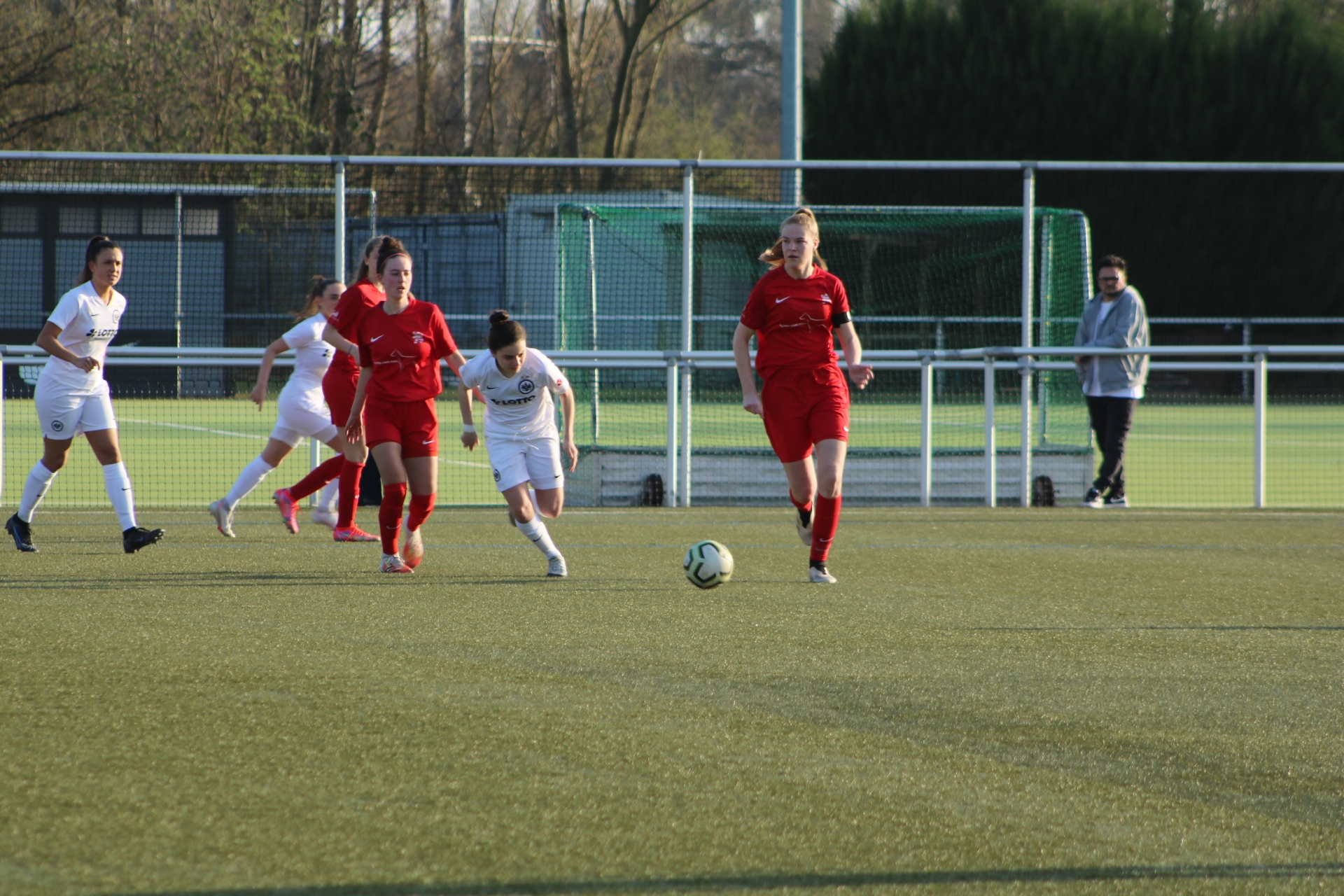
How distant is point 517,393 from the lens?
24.7 ft

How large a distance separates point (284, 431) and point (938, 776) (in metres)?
6.48

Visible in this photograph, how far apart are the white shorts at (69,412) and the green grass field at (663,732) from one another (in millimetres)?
812

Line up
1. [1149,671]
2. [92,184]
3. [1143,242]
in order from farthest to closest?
[1143,242] < [92,184] < [1149,671]

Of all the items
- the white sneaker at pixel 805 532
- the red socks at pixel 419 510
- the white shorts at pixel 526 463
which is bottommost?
the white sneaker at pixel 805 532

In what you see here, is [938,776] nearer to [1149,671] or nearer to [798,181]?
[1149,671]

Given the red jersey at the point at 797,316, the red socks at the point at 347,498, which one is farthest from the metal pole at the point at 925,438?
the red socks at the point at 347,498

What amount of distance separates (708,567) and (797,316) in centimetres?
→ 137

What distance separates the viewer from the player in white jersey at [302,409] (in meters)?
9.13

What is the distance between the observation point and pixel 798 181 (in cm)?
1312

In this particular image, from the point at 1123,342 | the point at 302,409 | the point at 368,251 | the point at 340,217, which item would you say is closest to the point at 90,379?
the point at 302,409

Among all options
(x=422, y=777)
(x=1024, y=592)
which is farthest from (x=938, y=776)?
(x=1024, y=592)

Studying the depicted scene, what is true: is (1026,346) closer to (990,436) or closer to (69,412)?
(990,436)

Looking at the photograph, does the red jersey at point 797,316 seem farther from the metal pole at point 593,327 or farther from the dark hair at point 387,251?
the metal pole at point 593,327

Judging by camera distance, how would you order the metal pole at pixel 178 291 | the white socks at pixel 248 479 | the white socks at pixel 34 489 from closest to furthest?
the white socks at pixel 34 489, the white socks at pixel 248 479, the metal pole at pixel 178 291
